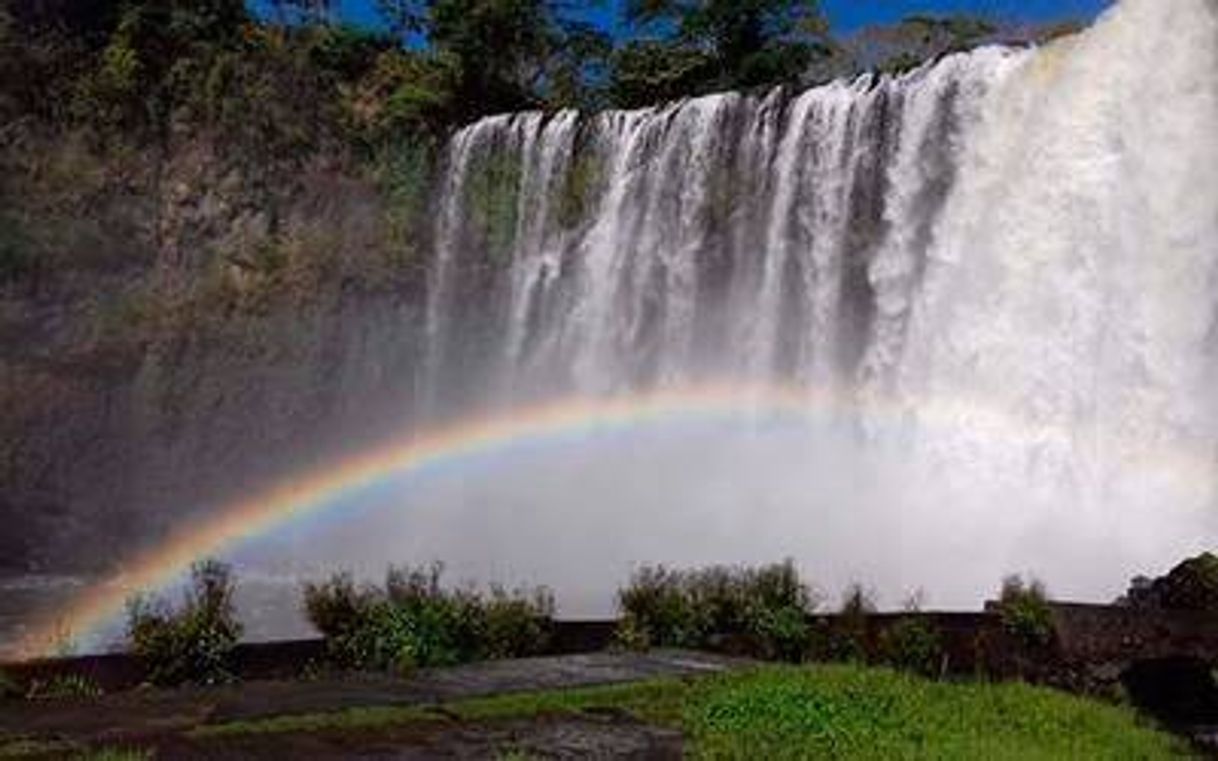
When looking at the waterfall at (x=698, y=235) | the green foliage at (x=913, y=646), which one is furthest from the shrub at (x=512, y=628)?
the waterfall at (x=698, y=235)

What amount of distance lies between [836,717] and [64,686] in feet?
18.6

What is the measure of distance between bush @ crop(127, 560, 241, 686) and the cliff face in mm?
31109

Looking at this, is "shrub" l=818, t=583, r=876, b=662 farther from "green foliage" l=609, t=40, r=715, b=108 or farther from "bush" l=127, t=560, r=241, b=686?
"green foliage" l=609, t=40, r=715, b=108

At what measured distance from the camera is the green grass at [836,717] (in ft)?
29.7

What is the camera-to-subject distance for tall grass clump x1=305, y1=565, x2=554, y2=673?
42.6 feet

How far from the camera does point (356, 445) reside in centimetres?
4425

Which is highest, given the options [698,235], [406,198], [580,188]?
[406,198]

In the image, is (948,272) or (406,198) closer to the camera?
(948,272)

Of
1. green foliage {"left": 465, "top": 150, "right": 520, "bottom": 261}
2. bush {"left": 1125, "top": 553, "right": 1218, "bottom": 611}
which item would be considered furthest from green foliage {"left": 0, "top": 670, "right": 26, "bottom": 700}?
green foliage {"left": 465, "top": 150, "right": 520, "bottom": 261}

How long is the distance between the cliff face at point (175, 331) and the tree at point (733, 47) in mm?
11960

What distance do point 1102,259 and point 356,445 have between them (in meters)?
23.2

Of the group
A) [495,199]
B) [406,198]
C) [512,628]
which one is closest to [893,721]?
[512,628]

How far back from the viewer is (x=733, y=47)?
52188 mm

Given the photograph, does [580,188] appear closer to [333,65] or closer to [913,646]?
[333,65]
